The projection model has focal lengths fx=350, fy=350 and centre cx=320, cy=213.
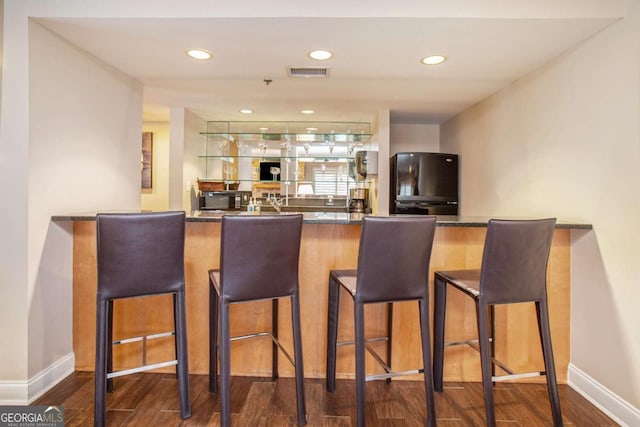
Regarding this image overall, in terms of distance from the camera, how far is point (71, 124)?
2211 mm

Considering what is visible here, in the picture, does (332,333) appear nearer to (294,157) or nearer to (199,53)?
(199,53)

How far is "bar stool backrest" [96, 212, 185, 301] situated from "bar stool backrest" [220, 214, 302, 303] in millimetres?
302

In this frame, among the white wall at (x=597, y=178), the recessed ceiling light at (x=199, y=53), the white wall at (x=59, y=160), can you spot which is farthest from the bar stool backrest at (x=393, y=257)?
the white wall at (x=59, y=160)

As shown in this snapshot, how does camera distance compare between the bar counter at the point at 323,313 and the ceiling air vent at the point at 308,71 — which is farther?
the ceiling air vent at the point at 308,71

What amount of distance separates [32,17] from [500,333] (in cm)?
323

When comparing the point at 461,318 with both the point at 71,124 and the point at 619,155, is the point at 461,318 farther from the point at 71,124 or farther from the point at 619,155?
the point at 71,124

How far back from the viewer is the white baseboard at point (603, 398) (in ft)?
5.77

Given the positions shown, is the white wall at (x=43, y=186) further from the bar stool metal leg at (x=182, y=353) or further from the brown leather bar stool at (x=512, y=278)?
the brown leather bar stool at (x=512, y=278)

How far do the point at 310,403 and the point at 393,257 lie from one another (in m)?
0.98

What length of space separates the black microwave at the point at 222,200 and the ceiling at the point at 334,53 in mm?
1181

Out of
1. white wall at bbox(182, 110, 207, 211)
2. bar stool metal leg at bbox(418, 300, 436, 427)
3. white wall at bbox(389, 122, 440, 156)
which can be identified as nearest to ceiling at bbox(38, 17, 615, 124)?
white wall at bbox(182, 110, 207, 211)

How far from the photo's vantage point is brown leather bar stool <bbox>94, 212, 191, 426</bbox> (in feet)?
5.26

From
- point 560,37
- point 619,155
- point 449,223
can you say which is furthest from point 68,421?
point 560,37

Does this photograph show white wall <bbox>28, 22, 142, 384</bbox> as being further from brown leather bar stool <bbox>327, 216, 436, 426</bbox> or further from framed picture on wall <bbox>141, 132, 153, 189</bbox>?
framed picture on wall <bbox>141, 132, 153, 189</bbox>
